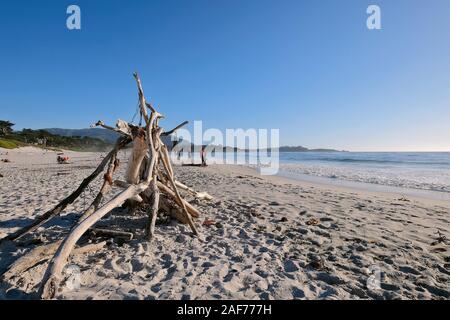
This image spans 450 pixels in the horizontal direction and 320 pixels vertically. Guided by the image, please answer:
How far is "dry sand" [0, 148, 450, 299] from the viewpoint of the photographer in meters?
3.48

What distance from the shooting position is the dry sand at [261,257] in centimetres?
348

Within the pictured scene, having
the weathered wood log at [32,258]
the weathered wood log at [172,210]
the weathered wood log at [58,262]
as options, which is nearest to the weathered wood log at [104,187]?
the weathered wood log at [32,258]

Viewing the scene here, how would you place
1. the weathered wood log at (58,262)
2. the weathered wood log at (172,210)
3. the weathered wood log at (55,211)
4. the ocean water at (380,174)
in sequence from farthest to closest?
1. the ocean water at (380,174)
2. the weathered wood log at (172,210)
3. the weathered wood log at (55,211)
4. the weathered wood log at (58,262)

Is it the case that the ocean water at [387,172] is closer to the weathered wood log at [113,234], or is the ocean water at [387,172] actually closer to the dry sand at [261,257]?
the dry sand at [261,257]

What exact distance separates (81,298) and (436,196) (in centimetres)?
1345

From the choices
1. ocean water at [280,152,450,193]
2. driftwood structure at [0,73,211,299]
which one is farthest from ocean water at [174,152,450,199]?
driftwood structure at [0,73,211,299]

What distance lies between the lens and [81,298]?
3.22 m

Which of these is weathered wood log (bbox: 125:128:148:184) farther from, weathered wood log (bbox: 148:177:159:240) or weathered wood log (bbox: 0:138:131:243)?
weathered wood log (bbox: 148:177:159:240)

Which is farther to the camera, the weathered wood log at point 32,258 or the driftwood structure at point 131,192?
the driftwood structure at point 131,192

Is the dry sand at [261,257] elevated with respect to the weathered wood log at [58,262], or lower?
lower

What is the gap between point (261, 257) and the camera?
4504mm

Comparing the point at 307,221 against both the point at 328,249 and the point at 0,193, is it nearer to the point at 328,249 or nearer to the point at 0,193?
the point at 328,249

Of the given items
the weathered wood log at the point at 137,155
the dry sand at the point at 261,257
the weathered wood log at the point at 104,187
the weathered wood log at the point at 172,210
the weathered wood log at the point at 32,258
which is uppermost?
→ the weathered wood log at the point at 137,155

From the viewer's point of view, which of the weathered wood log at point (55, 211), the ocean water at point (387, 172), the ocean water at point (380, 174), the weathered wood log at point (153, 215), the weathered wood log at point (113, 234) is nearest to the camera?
the weathered wood log at point (55, 211)
